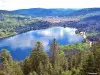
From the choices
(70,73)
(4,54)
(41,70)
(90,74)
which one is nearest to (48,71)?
(41,70)

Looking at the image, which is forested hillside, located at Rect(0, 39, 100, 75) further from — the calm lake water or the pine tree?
the calm lake water

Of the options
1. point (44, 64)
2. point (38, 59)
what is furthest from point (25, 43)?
point (44, 64)

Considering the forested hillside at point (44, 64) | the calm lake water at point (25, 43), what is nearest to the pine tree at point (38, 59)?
the forested hillside at point (44, 64)

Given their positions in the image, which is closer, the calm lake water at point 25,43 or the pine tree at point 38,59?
the pine tree at point 38,59

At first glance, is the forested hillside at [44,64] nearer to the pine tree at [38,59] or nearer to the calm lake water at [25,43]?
the pine tree at [38,59]

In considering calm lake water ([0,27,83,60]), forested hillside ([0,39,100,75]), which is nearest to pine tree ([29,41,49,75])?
forested hillside ([0,39,100,75])

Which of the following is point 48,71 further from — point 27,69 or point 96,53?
point 96,53

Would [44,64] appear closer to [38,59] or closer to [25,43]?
[38,59]

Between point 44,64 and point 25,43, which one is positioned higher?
point 44,64

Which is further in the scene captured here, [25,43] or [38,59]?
[25,43]

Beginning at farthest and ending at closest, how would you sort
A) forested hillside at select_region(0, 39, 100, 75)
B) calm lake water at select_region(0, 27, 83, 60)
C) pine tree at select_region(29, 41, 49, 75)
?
calm lake water at select_region(0, 27, 83, 60)
pine tree at select_region(29, 41, 49, 75)
forested hillside at select_region(0, 39, 100, 75)

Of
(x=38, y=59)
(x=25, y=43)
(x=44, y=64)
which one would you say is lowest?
(x=25, y=43)
